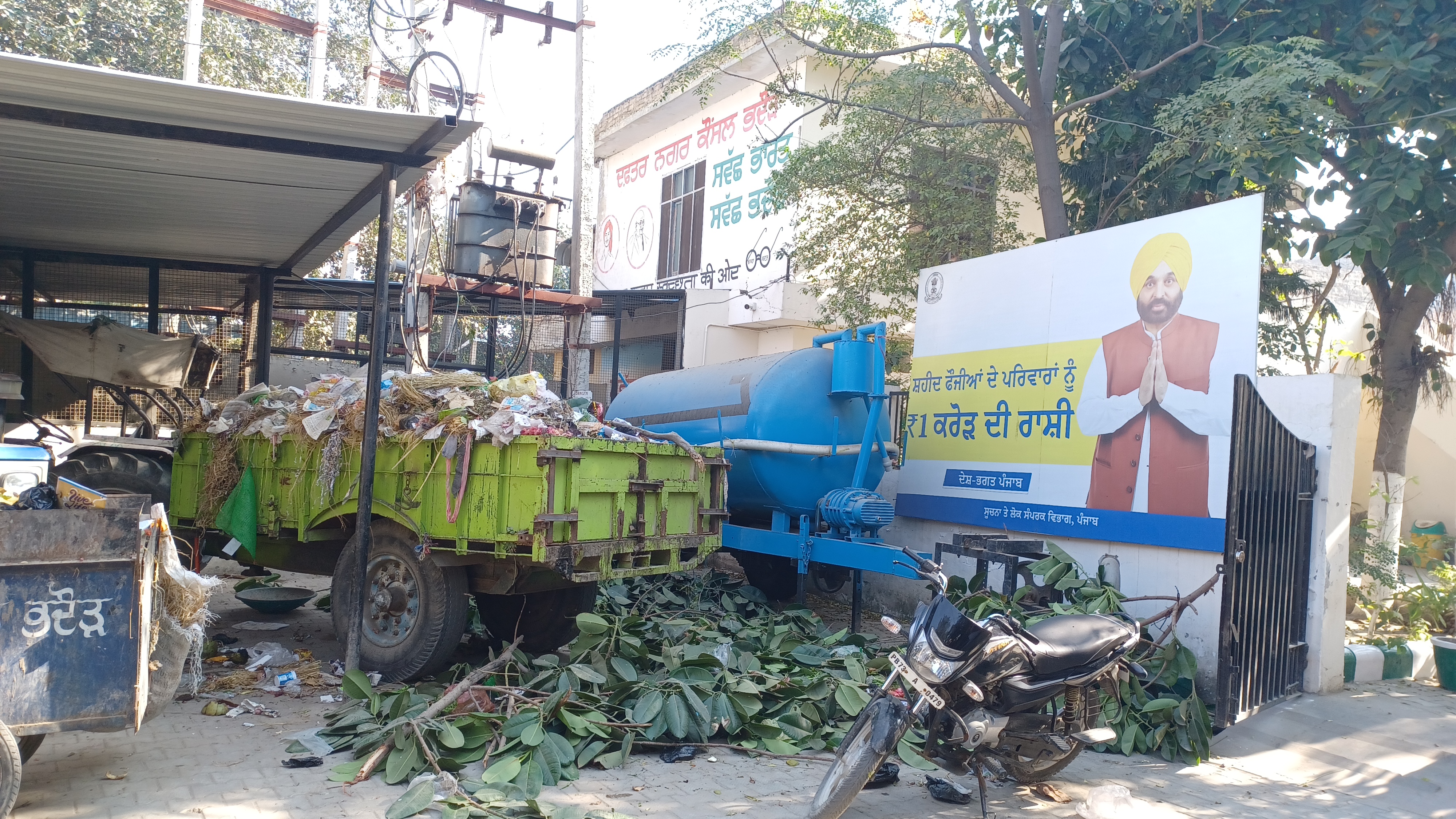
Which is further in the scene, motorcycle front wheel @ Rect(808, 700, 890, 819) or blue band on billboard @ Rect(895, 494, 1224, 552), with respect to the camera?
blue band on billboard @ Rect(895, 494, 1224, 552)

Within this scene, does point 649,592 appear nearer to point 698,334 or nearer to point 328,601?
point 328,601

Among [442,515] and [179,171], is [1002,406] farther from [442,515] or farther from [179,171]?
[179,171]

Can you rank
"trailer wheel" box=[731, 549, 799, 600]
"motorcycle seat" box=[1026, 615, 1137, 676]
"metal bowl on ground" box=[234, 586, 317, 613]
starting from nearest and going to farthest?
1. "motorcycle seat" box=[1026, 615, 1137, 676]
2. "metal bowl on ground" box=[234, 586, 317, 613]
3. "trailer wheel" box=[731, 549, 799, 600]

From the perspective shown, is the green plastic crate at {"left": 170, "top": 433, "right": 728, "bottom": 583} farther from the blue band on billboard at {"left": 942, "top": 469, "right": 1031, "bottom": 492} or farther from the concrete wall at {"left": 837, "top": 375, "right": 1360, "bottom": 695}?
the concrete wall at {"left": 837, "top": 375, "right": 1360, "bottom": 695}

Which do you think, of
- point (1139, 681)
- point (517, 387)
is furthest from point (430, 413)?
point (1139, 681)

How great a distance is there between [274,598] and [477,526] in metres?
3.42

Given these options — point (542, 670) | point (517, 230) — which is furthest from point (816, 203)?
point (542, 670)

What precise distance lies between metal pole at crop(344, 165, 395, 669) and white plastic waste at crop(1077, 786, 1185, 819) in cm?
413

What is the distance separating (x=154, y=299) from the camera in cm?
1045

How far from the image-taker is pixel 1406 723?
5.77 m

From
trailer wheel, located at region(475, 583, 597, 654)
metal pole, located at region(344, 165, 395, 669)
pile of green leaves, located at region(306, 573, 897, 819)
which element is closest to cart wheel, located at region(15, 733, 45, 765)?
pile of green leaves, located at region(306, 573, 897, 819)

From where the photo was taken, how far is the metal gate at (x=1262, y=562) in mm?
5285

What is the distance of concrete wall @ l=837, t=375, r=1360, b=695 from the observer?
610 centimetres

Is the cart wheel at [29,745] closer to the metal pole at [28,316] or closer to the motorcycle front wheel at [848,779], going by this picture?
the motorcycle front wheel at [848,779]
